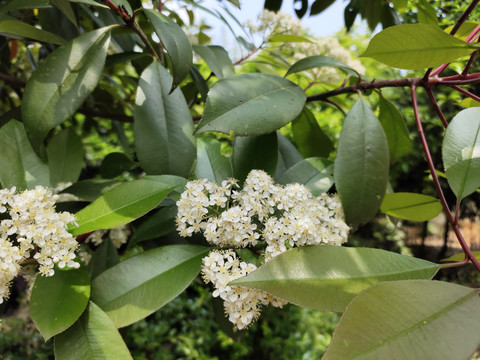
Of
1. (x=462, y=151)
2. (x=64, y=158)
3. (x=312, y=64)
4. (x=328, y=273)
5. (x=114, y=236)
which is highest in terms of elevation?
(x=312, y=64)

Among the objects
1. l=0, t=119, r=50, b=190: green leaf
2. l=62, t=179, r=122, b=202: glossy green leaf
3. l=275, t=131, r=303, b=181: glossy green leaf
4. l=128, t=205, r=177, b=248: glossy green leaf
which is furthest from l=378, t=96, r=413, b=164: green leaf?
l=0, t=119, r=50, b=190: green leaf

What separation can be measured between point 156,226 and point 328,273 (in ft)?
1.26

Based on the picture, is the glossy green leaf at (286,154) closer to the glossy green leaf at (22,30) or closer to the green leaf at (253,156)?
the green leaf at (253,156)

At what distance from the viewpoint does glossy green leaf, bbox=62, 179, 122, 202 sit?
2.64 feet

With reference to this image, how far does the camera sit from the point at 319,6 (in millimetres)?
1244

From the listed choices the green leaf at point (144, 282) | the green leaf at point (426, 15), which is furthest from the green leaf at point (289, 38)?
the green leaf at point (144, 282)

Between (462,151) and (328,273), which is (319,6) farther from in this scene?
(328,273)

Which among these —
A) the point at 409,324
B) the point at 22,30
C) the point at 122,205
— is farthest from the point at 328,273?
the point at 22,30

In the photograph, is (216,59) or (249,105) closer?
(249,105)

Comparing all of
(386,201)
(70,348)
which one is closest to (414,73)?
(386,201)

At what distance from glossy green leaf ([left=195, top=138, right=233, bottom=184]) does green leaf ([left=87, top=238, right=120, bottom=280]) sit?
0.25 meters

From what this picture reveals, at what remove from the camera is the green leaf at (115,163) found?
3.31 feet

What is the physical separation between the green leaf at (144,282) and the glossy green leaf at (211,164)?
19 cm

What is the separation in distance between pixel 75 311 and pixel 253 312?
0.28 metres
